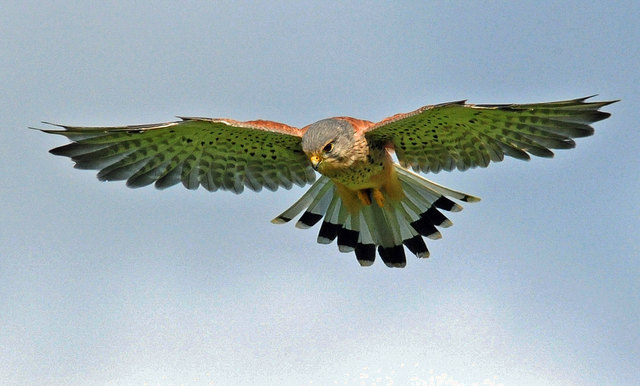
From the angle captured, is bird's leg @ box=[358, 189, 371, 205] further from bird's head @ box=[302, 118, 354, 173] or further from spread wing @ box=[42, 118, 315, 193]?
bird's head @ box=[302, 118, 354, 173]

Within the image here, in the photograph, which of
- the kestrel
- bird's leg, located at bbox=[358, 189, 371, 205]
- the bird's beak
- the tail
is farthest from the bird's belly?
the tail

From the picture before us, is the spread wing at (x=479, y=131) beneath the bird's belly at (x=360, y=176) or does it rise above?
above

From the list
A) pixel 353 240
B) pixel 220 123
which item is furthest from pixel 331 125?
pixel 353 240

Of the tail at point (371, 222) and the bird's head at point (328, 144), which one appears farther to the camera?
the tail at point (371, 222)

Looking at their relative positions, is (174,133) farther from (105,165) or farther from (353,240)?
(353,240)

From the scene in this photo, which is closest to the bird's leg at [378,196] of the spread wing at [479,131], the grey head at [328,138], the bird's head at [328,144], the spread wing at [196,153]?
the spread wing at [479,131]

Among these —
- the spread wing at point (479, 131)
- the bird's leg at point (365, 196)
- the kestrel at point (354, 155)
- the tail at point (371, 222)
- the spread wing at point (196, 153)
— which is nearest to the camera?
the spread wing at point (479, 131)

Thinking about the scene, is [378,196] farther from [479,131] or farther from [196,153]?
[196,153]

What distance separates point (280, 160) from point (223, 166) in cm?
56

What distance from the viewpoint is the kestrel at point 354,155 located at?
8.59 meters

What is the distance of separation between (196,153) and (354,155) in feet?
5.38

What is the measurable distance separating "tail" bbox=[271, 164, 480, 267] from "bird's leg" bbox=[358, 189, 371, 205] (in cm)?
16

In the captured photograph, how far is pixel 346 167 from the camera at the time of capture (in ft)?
28.9

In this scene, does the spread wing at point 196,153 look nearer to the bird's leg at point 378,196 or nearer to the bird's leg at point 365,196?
the bird's leg at point 365,196
